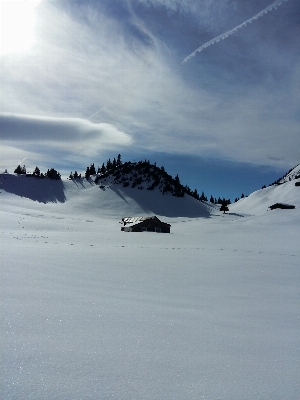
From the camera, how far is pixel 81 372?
2.58 meters

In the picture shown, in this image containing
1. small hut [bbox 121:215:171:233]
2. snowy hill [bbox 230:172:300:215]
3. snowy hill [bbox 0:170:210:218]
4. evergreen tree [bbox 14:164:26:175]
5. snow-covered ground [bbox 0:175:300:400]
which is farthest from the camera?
snowy hill [bbox 230:172:300:215]

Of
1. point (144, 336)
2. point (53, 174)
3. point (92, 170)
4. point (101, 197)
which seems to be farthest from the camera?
point (92, 170)

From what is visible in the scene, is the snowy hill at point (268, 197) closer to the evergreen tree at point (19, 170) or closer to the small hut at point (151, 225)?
the small hut at point (151, 225)

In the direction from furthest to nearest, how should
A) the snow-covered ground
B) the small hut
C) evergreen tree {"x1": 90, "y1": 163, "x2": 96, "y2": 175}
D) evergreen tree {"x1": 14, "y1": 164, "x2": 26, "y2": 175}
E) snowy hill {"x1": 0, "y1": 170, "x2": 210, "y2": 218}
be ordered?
evergreen tree {"x1": 90, "y1": 163, "x2": 96, "y2": 175} → evergreen tree {"x1": 14, "y1": 164, "x2": 26, "y2": 175} → snowy hill {"x1": 0, "y1": 170, "x2": 210, "y2": 218} → the small hut → the snow-covered ground

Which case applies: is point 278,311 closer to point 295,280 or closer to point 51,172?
point 295,280

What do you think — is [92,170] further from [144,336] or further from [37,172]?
[144,336]

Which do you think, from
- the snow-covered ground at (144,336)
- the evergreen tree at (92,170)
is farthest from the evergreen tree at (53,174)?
the snow-covered ground at (144,336)

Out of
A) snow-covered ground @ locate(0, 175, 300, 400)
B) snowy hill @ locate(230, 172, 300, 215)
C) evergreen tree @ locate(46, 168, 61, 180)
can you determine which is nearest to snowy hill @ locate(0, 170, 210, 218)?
Result: evergreen tree @ locate(46, 168, 61, 180)

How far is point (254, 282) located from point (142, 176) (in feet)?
387

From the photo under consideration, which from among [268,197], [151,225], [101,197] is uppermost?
[268,197]

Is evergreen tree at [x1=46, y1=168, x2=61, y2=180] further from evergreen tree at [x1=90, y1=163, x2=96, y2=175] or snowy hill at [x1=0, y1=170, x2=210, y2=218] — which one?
evergreen tree at [x1=90, y1=163, x2=96, y2=175]

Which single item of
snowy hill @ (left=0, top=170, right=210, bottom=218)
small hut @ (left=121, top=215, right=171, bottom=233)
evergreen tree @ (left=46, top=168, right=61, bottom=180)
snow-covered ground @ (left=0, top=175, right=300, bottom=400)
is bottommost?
small hut @ (left=121, top=215, right=171, bottom=233)

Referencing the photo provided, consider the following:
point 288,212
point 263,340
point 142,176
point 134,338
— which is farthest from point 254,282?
point 142,176

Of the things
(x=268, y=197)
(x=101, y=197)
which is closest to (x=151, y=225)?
(x=101, y=197)
